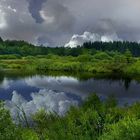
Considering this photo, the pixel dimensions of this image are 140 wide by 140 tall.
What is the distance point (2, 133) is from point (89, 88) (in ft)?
270

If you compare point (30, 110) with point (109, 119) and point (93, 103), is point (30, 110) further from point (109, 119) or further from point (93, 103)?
point (109, 119)

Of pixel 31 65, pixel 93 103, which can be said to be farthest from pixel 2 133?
pixel 31 65

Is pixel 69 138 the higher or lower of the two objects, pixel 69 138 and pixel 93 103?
the higher

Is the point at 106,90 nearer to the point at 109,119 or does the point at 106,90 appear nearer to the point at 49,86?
the point at 49,86

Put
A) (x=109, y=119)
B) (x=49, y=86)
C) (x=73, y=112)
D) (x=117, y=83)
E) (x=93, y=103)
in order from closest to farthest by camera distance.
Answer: (x=109, y=119)
(x=73, y=112)
(x=93, y=103)
(x=49, y=86)
(x=117, y=83)

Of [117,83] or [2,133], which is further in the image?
[117,83]

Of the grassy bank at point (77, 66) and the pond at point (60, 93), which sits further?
the grassy bank at point (77, 66)

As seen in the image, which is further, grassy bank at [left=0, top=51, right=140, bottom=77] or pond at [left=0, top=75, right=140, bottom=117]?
grassy bank at [left=0, top=51, right=140, bottom=77]

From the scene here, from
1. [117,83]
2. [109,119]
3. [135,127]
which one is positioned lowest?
[117,83]

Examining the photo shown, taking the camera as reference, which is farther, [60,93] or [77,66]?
[77,66]

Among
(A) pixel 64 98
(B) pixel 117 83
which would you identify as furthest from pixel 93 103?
(B) pixel 117 83

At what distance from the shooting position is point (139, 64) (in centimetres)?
16275

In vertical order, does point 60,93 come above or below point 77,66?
above

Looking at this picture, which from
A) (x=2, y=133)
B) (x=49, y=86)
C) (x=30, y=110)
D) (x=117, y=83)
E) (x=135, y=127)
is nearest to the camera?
(x=135, y=127)
